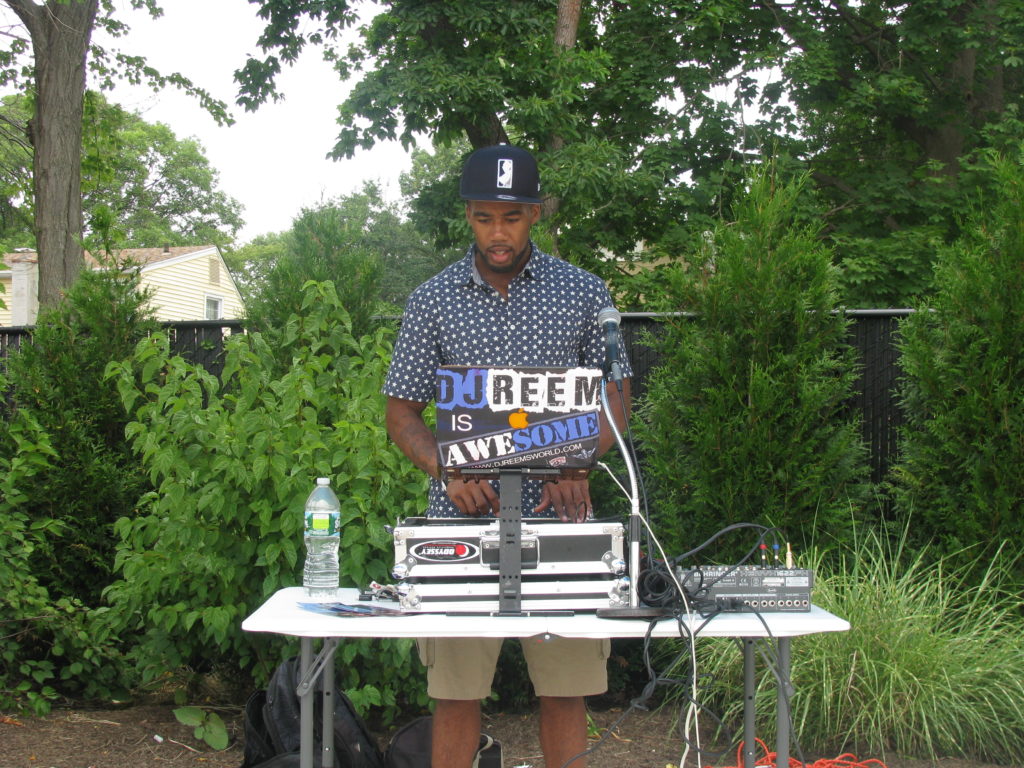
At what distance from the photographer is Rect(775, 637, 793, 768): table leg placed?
2441 mm

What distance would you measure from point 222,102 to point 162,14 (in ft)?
5.22

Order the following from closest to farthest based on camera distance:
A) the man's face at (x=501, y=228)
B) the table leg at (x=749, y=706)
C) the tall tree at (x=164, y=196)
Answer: the man's face at (x=501, y=228) < the table leg at (x=749, y=706) < the tall tree at (x=164, y=196)

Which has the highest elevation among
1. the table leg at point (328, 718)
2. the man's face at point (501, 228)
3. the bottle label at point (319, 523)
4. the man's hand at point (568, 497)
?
the man's face at point (501, 228)

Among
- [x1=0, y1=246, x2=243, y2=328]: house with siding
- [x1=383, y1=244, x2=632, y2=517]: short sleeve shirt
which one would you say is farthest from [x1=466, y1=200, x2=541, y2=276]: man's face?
[x1=0, y1=246, x2=243, y2=328]: house with siding

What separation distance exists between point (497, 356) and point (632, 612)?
2.72ft

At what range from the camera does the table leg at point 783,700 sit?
2.44 meters

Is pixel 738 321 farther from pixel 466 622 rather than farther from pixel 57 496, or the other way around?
pixel 57 496

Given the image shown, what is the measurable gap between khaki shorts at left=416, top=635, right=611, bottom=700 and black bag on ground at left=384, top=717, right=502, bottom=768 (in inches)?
26.8

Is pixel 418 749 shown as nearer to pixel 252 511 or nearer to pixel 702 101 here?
pixel 252 511

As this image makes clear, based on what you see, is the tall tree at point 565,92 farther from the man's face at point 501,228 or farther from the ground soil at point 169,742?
the man's face at point 501,228

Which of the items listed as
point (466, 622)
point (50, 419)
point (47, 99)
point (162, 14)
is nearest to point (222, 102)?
point (162, 14)

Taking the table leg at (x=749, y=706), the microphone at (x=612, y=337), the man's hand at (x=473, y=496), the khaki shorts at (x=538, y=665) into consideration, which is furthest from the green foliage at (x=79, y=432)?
the microphone at (x=612, y=337)

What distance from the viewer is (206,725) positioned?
4.07 m

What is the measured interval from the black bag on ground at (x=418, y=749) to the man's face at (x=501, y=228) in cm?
163
